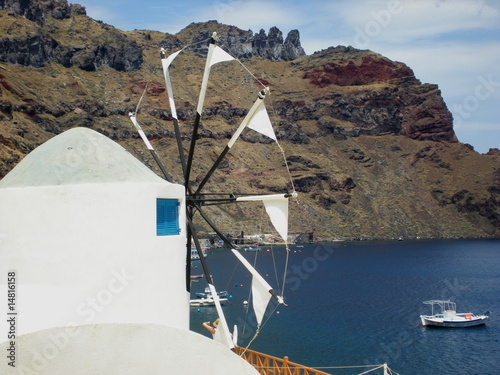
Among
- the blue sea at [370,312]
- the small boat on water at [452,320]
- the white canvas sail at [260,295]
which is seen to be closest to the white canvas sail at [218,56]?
the white canvas sail at [260,295]

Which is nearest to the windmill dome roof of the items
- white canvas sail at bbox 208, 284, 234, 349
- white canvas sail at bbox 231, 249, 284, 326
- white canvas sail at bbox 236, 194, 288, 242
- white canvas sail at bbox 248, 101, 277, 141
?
white canvas sail at bbox 248, 101, 277, 141

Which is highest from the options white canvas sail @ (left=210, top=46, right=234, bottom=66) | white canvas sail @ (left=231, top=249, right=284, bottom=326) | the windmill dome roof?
white canvas sail @ (left=210, top=46, right=234, bottom=66)

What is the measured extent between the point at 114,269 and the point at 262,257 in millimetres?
149240

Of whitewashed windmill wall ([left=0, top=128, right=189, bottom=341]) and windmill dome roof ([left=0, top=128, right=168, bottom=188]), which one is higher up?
windmill dome roof ([left=0, top=128, right=168, bottom=188])

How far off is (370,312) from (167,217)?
217ft

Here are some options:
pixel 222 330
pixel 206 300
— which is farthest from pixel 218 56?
pixel 206 300

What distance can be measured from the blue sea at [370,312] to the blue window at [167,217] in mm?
7375

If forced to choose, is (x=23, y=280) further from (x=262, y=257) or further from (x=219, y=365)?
(x=262, y=257)

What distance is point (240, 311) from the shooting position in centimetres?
7450

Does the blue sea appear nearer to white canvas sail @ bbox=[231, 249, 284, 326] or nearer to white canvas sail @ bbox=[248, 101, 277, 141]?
white canvas sail @ bbox=[231, 249, 284, 326]

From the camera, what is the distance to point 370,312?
76312 mm

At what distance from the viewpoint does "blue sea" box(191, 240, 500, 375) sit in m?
52.9

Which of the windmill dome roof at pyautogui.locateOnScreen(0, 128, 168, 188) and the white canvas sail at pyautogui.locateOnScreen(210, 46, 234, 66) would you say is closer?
the windmill dome roof at pyautogui.locateOnScreen(0, 128, 168, 188)

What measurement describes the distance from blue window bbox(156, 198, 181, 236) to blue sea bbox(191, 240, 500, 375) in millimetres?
7375
